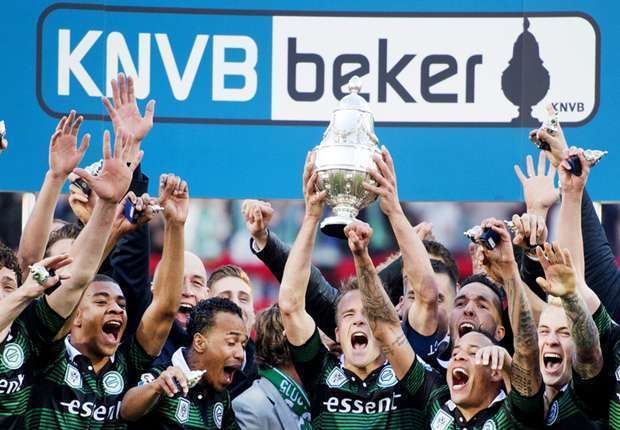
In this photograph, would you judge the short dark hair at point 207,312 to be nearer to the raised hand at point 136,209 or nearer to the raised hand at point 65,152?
the raised hand at point 136,209

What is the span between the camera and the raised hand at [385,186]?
7.65 metres

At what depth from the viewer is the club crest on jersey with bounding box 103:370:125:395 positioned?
24.9ft

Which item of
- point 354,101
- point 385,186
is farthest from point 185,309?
point 385,186

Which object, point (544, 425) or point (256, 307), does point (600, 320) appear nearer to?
point (544, 425)

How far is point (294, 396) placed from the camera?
799cm

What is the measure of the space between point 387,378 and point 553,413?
0.69 metres

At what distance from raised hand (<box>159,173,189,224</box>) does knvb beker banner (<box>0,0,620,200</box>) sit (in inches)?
65.8

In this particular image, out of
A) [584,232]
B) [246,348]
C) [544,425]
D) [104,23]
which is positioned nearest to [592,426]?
[544,425]

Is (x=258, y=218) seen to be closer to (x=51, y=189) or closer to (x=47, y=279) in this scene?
(x=51, y=189)

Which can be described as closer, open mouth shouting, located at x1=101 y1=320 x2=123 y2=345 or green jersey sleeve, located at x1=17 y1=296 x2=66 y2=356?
green jersey sleeve, located at x1=17 y1=296 x2=66 y2=356

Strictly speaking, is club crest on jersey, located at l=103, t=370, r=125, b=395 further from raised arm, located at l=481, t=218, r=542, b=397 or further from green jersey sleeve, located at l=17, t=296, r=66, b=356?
raised arm, located at l=481, t=218, r=542, b=397

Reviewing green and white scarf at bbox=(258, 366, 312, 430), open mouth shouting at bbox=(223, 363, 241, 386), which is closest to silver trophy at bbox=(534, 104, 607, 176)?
green and white scarf at bbox=(258, 366, 312, 430)

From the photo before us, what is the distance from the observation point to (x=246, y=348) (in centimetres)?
842

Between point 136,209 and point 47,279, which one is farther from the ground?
point 136,209
